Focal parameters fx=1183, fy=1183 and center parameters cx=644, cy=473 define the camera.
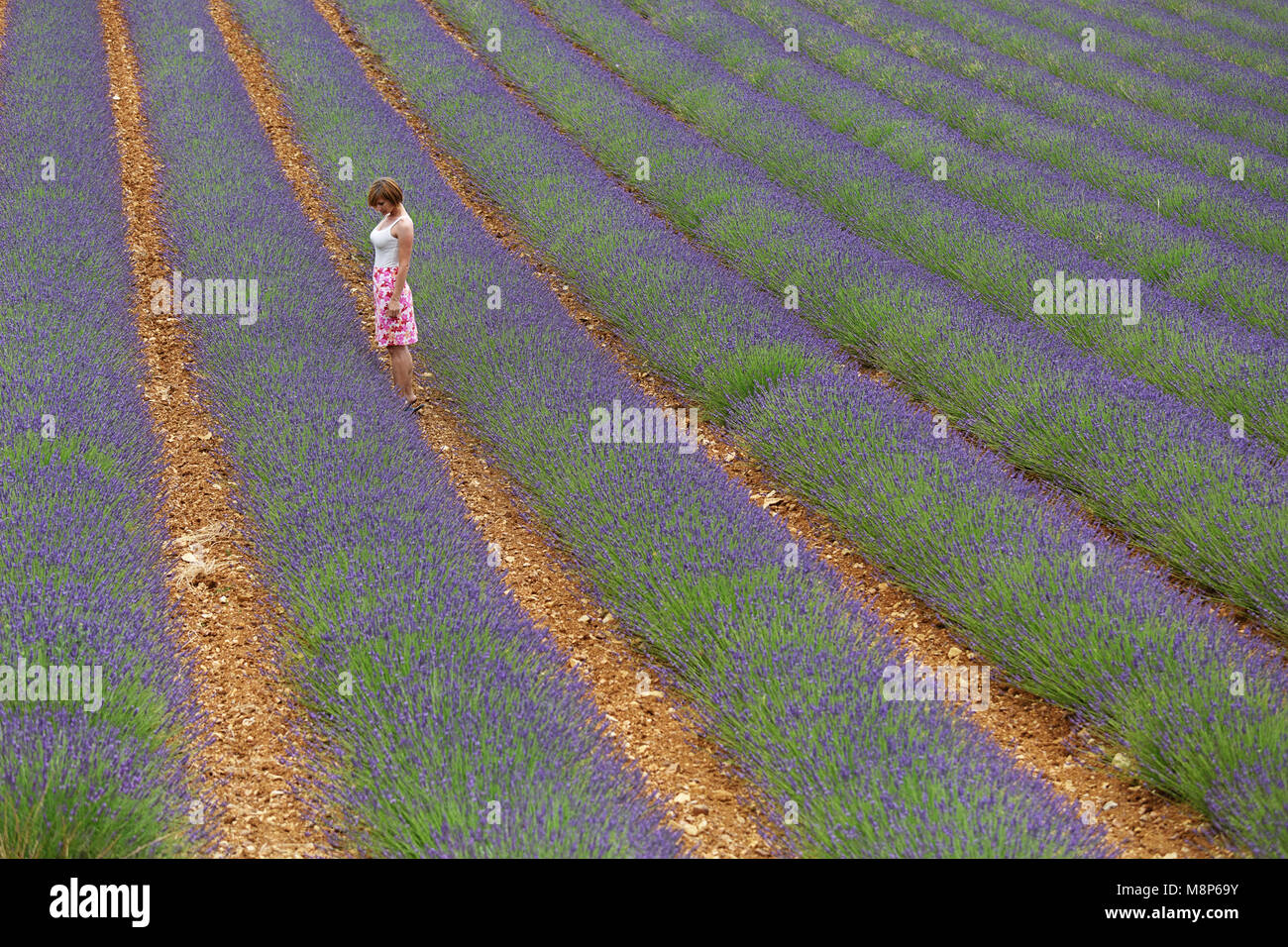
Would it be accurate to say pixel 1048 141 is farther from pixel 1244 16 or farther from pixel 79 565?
pixel 79 565

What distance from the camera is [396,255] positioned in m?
5.21

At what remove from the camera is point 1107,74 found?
9492mm

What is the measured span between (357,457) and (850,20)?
9223 mm

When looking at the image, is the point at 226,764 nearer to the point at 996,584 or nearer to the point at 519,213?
the point at 996,584

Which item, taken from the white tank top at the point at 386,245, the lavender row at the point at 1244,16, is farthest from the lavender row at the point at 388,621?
the lavender row at the point at 1244,16

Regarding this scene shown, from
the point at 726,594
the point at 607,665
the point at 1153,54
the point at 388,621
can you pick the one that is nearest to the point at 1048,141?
the point at 1153,54

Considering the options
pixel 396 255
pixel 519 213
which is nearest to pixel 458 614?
pixel 396 255

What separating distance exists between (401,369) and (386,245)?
1.81 ft

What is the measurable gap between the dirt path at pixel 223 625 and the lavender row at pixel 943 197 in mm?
3756

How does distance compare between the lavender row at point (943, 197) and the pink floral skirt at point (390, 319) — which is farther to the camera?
the lavender row at point (943, 197)

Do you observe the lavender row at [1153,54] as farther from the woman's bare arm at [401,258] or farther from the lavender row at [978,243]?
the woman's bare arm at [401,258]

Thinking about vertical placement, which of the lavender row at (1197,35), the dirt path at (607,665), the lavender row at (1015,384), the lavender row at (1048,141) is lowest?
the dirt path at (607,665)

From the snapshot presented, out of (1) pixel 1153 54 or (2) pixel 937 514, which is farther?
(1) pixel 1153 54

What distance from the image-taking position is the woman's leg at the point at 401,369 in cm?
526
